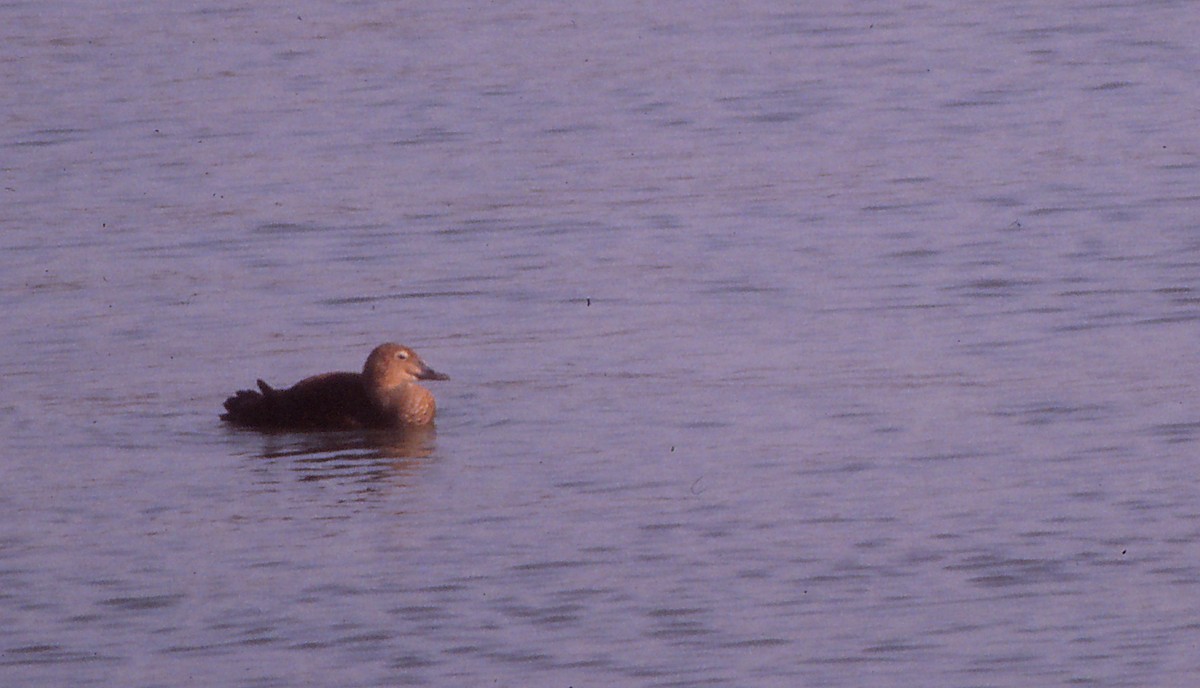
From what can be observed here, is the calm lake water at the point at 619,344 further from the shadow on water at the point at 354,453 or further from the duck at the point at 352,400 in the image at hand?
the duck at the point at 352,400

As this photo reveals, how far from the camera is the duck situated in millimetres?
12250

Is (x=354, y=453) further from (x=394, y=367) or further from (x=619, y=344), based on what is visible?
(x=619, y=344)

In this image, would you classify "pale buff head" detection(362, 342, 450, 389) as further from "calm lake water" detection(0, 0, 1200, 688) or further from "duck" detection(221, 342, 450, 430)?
"calm lake water" detection(0, 0, 1200, 688)

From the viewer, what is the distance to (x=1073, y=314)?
43.4 feet

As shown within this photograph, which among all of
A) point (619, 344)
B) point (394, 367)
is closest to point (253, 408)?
point (394, 367)

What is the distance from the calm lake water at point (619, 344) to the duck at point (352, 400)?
0.51 ft

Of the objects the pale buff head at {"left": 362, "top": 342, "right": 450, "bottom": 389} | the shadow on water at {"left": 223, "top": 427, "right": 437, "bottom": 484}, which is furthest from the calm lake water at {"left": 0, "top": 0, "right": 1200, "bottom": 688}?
the pale buff head at {"left": 362, "top": 342, "right": 450, "bottom": 389}

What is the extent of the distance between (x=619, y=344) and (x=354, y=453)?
1574mm

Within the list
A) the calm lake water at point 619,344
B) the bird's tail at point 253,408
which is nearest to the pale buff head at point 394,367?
the calm lake water at point 619,344

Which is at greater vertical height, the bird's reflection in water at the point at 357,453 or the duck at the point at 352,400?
the duck at the point at 352,400

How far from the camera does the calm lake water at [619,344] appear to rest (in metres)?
9.18

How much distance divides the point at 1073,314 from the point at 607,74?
7862 millimetres

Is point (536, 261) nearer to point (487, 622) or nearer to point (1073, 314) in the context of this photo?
point (1073, 314)

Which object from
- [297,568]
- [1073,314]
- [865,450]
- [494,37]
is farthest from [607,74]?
[297,568]
